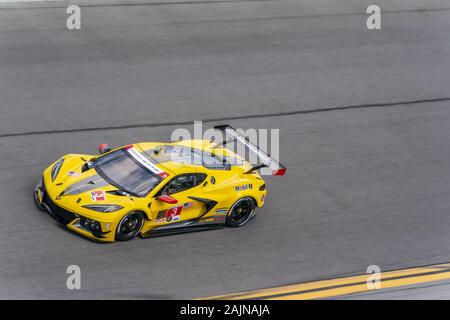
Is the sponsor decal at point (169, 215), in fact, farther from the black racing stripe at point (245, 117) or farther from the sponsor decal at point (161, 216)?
the black racing stripe at point (245, 117)

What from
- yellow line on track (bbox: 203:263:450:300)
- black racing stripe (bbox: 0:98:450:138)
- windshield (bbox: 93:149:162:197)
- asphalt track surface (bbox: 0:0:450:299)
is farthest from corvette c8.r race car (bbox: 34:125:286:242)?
black racing stripe (bbox: 0:98:450:138)

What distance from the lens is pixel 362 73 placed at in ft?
58.3

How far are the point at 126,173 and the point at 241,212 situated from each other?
81.4 inches

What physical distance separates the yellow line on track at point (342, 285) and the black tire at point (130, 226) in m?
1.62

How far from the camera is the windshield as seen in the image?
11.1m

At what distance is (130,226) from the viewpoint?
36.0ft

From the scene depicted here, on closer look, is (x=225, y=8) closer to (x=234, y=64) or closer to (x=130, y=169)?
(x=234, y=64)

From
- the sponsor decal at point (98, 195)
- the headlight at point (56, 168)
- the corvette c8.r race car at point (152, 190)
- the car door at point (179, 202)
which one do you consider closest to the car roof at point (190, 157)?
the corvette c8.r race car at point (152, 190)

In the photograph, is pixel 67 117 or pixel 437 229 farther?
pixel 67 117

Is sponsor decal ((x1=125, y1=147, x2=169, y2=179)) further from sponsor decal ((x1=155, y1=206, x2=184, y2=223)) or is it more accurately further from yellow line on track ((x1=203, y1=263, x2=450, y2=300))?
yellow line on track ((x1=203, y1=263, x2=450, y2=300))

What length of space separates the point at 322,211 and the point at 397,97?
5.33 meters

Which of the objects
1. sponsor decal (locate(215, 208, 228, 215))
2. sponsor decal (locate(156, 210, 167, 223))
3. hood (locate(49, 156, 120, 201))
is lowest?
sponsor decal (locate(156, 210, 167, 223))

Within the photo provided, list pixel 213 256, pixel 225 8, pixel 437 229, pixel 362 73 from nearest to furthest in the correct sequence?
pixel 213 256 → pixel 437 229 → pixel 362 73 → pixel 225 8
